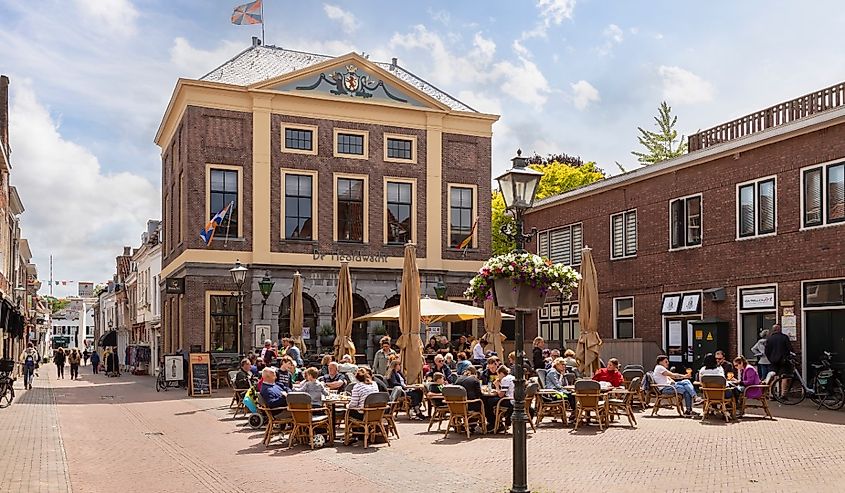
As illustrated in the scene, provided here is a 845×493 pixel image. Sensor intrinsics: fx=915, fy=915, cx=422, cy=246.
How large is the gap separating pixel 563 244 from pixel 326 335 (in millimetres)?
9312

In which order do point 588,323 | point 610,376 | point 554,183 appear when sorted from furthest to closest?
point 554,183 < point 588,323 < point 610,376

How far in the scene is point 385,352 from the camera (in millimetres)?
20891

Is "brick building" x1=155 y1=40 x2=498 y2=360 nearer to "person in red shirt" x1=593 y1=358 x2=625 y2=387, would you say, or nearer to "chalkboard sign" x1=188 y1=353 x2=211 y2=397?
"chalkboard sign" x1=188 y1=353 x2=211 y2=397

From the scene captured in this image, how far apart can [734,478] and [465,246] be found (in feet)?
81.8

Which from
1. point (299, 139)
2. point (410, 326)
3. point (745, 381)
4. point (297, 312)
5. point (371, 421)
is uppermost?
point (299, 139)

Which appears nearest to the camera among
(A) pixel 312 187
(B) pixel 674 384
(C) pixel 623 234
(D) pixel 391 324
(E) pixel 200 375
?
(B) pixel 674 384

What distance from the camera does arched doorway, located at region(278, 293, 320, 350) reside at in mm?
32750

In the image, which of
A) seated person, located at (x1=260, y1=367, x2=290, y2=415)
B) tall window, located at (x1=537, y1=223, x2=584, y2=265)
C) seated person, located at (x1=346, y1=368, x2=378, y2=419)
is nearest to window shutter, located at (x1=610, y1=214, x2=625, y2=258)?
tall window, located at (x1=537, y1=223, x2=584, y2=265)

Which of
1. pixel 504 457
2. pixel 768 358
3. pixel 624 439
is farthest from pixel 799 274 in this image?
pixel 504 457

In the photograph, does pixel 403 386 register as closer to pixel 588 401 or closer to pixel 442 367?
pixel 442 367

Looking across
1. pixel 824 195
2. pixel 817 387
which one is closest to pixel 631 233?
pixel 824 195

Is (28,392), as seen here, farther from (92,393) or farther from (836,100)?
(836,100)

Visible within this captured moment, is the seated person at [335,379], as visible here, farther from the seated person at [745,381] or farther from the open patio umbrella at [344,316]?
the seated person at [745,381]

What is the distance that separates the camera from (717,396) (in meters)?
16.9
